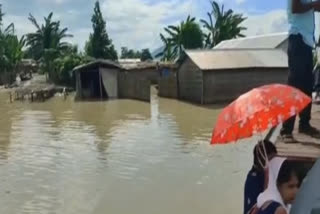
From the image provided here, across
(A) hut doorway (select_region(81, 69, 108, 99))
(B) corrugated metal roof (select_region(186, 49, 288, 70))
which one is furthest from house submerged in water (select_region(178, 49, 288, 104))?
(A) hut doorway (select_region(81, 69, 108, 99))

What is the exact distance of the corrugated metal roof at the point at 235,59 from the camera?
1053 inches

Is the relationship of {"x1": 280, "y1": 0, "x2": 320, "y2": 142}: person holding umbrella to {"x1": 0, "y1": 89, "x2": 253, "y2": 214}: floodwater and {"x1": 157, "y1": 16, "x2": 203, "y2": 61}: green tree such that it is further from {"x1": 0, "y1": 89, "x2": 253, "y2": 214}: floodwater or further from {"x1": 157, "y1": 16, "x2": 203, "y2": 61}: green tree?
{"x1": 157, "y1": 16, "x2": 203, "y2": 61}: green tree

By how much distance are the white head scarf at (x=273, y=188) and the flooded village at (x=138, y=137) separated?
429mm

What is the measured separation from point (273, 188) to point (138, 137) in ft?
44.4

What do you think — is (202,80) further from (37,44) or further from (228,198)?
(37,44)

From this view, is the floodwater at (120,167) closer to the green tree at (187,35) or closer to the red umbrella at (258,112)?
the red umbrella at (258,112)

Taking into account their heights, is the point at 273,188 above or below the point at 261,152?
below

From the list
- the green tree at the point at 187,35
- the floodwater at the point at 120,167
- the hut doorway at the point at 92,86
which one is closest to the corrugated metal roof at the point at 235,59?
the floodwater at the point at 120,167

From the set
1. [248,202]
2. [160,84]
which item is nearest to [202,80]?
[160,84]

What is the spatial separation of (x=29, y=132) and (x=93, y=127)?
2182mm

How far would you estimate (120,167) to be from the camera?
38.4 ft

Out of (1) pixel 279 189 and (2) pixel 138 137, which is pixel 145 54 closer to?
(2) pixel 138 137

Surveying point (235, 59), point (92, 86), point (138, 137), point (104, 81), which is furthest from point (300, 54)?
point (92, 86)

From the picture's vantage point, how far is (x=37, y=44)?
5206 centimetres
